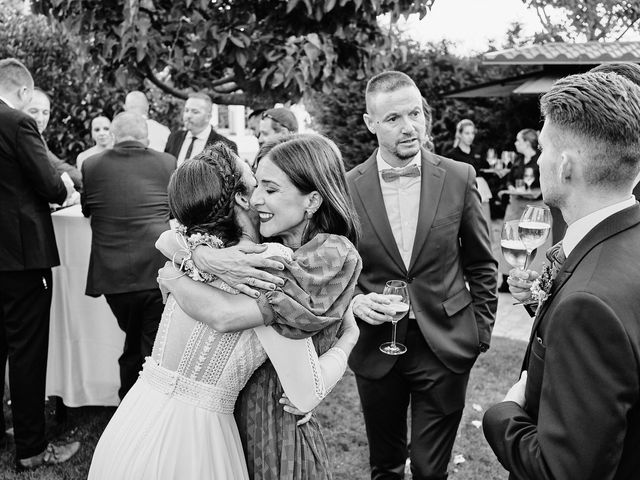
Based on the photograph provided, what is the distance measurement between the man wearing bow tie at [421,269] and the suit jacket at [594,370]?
152cm

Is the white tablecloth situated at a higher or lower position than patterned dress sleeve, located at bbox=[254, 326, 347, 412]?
lower

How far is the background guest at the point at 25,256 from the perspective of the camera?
3.89 m

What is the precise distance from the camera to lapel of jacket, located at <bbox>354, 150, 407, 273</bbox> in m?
3.08

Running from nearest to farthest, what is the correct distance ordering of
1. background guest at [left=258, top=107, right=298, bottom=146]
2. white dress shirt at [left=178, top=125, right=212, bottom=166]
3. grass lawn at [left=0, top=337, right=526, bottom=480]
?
1. grass lawn at [left=0, top=337, right=526, bottom=480]
2. background guest at [left=258, top=107, right=298, bottom=146]
3. white dress shirt at [left=178, top=125, right=212, bottom=166]

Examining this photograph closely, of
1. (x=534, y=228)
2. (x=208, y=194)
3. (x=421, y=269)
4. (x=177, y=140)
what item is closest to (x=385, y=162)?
(x=421, y=269)

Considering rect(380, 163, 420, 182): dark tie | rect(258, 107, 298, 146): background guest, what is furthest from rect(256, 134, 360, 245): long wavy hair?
rect(258, 107, 298, 146): background guest

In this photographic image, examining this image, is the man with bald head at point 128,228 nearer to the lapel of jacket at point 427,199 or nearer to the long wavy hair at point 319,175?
the lapel of jacket at point 427,199

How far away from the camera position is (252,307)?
193 centimetres

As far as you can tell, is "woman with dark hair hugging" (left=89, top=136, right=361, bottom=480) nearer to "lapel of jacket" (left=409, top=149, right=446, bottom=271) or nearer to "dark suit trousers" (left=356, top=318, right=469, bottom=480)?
"lapel of jacket" (left=409, top=149, right=446, bottom=271)

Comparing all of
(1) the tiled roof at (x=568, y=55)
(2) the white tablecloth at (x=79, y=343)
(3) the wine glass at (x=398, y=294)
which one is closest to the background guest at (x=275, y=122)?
(2) the white tablecloth at (x=79, y=343)

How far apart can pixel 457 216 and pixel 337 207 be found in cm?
107

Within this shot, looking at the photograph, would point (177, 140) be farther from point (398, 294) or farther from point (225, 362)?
point (225, 362)

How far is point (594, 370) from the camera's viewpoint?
4.47 ft

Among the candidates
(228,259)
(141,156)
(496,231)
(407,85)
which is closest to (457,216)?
(407,85)
